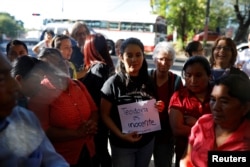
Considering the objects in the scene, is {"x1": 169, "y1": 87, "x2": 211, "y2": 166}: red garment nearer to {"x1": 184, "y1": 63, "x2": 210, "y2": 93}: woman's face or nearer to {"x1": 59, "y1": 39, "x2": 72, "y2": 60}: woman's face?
{"x1": 184, "y1": 63, "x2": 210, "y2": 93}: woman's face

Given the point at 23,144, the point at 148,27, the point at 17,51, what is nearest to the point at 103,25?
the point at 148,27

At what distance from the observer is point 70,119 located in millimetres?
2703

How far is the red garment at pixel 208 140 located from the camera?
2.15m

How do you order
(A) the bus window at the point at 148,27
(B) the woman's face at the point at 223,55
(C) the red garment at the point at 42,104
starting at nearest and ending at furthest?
(C) the red garment at the point at 42,104 → (B) the woman's face at the point at 223,55 → (A) the bus window at the point at 148,27


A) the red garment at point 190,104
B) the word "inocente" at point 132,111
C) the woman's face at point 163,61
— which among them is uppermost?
the woman's face at point 163,61

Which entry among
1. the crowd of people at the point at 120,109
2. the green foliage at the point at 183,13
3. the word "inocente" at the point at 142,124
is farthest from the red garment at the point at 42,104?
the green foliage at the point at 183,13

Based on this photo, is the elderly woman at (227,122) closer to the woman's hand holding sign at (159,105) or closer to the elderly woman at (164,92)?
the woman's hand holding sign at (159,105)

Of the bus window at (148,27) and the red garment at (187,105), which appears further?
the bus window at (148,27)

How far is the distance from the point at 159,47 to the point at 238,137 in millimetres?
1660

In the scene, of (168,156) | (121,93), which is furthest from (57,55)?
(168,156)

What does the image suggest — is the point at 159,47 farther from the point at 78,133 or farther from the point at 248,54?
the point at 248,54

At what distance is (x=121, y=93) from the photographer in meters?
3.08

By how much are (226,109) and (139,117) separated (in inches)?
41.8

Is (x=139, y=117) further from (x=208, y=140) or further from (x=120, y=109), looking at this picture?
(x=208, y=140)
